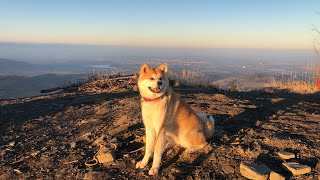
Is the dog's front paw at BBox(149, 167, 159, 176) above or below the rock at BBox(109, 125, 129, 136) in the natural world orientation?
below

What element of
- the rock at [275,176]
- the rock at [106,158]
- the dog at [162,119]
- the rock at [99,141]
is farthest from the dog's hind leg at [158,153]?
the rock at [275,176]

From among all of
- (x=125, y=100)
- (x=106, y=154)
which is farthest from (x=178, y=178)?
(x=125, y=100)

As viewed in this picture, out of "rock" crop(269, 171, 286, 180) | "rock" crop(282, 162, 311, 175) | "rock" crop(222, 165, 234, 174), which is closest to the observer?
"rock" crop(269, 171, 286, 180)

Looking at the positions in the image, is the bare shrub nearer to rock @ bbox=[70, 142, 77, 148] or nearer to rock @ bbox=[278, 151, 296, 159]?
rock @ bbox=[70, 142, 77, 148]

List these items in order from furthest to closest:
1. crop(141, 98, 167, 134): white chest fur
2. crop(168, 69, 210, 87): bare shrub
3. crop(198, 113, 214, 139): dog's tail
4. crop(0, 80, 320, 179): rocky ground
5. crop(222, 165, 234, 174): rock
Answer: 1. crop(168, 69, 210, 87): bare shrub
2. crop(198, 113, 214, 139): dog's tail
3. crop(0, 80, 320, 179): rocky ground
4. crop(141, 98, 167, 134): white chest fur
5. crop(222, 165, 234, 174): rock

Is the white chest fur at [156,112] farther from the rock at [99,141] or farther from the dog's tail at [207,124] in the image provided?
the rock at [99,141]

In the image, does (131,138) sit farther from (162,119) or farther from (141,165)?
(162,119)

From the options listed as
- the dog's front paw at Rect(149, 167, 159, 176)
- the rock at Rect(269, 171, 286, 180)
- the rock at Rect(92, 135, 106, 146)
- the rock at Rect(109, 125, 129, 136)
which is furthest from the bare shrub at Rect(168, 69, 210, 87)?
the rock at Rect(269, 171, 286, 180)
